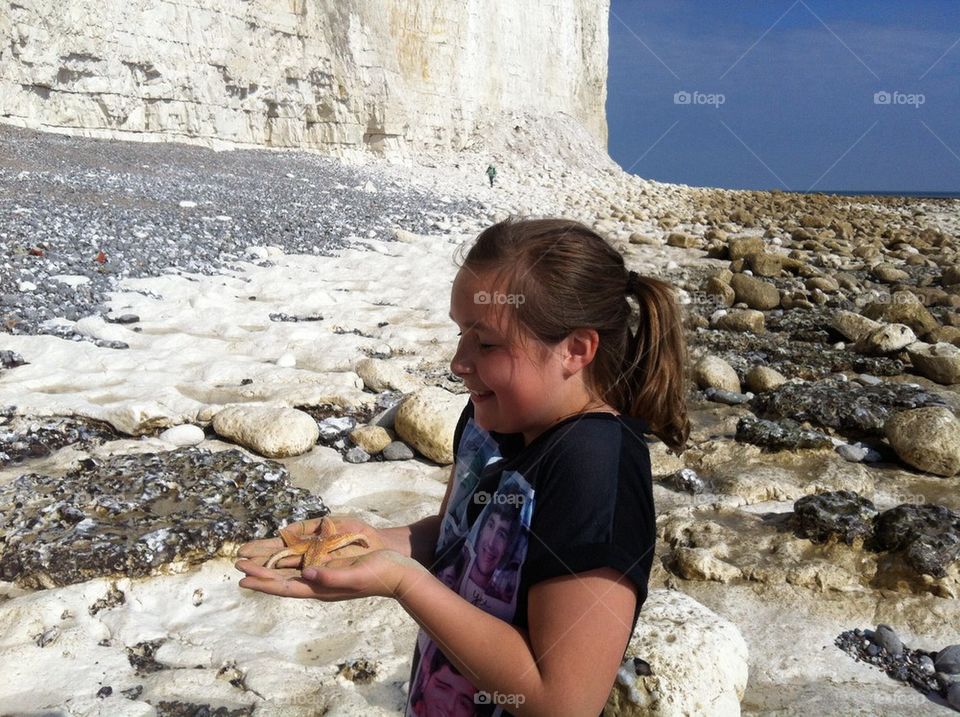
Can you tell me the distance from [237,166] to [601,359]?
52.9 ft

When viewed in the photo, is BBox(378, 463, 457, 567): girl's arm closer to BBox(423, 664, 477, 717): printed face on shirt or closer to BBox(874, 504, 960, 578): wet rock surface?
BBox(423, 664, 477, 717): printed face on shirt

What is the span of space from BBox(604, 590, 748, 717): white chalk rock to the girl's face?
119 centimetres

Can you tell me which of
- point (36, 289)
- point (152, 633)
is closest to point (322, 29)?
point (36, 289)

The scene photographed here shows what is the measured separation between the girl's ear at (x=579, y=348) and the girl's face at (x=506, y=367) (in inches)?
0.7

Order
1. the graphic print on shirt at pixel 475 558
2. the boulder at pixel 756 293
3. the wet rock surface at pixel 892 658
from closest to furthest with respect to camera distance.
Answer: the graphic print on shirt at pixel 475 558, the wet rock surface at pixel 892 658, the boulder at pixel 756 293

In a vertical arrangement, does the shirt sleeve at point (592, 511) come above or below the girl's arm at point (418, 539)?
above

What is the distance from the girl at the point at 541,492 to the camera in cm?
116

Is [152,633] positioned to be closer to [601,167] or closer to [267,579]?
[267,579]

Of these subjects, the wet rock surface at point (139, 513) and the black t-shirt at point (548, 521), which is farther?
the wet rock surface at point (139, 513)

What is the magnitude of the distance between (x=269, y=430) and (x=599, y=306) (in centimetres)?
302

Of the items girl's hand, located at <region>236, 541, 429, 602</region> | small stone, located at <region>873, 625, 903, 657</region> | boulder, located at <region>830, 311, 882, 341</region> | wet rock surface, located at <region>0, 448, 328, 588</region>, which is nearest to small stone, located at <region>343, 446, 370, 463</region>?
wet rock surface, located at <region>0, 448, 328, 588</region>

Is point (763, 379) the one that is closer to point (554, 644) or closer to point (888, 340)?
point (888, 340)

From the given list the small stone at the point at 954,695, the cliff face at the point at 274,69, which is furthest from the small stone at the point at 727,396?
the cliff face at the point at 274,69

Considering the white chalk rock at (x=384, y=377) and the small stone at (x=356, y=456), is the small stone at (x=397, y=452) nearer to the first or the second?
the small stone at (x=356, y=456)
